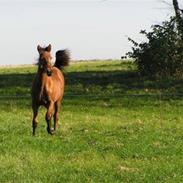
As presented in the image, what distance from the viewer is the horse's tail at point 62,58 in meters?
21.5

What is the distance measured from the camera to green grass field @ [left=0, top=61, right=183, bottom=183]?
1145 cm

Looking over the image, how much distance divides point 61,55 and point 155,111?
498cm

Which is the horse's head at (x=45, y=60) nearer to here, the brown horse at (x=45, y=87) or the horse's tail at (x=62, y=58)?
the brown horse at (x=45, y=87)

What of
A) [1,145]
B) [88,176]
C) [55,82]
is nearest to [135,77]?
[55,82]

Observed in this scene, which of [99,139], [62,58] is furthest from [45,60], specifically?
[62,58]

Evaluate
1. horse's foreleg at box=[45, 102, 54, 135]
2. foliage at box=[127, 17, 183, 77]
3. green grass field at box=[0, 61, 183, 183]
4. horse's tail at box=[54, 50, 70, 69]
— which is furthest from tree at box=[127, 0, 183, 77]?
horse's foreleg at box=[45, 102, 54, 135]

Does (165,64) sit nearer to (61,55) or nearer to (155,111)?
(155,111)

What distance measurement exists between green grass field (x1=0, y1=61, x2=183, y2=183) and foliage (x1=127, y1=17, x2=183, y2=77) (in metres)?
5.20

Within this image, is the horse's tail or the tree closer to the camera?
the horse's tail

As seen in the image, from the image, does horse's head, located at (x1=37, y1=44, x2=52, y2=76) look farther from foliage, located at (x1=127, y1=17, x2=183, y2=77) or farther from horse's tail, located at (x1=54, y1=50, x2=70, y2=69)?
foliage, located at (x1=127, y1=17, x2=183, y2=77)

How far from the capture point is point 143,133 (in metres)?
17.1

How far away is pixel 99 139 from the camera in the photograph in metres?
15.8

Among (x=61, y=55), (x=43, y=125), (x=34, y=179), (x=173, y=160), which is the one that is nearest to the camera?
(x=34, y=179)

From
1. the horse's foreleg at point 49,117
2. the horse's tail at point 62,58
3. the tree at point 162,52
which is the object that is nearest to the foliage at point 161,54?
the tree at point 162,52
